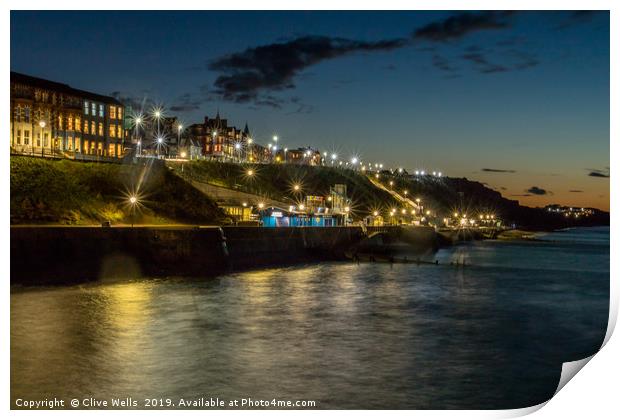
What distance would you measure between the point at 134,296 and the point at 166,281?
20.0 ft

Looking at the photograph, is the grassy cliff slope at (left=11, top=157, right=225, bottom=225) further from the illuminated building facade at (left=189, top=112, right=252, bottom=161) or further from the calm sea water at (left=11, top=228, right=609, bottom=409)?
the illuminated building facade at (left=189, top=112, right=252, bottom=161)

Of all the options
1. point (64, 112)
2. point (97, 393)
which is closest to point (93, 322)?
point (97, 393)

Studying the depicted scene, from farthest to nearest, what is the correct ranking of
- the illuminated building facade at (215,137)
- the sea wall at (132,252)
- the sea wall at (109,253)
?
the illuminated building facade at (215,137) < the sea wall at (132,252) < the sea wall at (109,253)

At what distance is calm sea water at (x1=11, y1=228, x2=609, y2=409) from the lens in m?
17.7

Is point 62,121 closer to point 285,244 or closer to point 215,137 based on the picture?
point 285,244

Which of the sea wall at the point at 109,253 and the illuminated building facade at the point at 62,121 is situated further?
the illuminated building facade at the point at 62,121

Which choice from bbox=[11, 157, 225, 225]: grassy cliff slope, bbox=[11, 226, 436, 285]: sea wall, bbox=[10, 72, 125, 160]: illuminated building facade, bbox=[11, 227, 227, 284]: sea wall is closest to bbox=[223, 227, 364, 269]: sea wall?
bbox=[11, 226, 436, 285]: sea wall

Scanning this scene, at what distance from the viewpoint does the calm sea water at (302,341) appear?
1772 cm

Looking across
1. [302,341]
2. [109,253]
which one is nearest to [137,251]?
[109,253]

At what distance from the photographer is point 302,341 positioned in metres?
24.1

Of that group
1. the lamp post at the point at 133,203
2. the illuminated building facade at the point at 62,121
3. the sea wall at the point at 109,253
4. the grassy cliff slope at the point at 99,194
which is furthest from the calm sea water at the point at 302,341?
the illuminated building facade at the point at 62,121

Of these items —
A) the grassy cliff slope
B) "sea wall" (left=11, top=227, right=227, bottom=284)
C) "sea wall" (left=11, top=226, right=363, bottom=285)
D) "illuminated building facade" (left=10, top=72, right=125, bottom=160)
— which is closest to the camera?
"sea wall" (left=11, top=227, right=227, bottom=284)

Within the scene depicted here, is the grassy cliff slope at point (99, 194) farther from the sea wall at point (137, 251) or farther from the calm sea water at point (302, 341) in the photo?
the calm sea water at point (302, 341)

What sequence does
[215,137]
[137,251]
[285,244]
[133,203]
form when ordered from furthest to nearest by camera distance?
1. [215,137]
2. [285,244]
3. [133,203]
4. [137,251]
